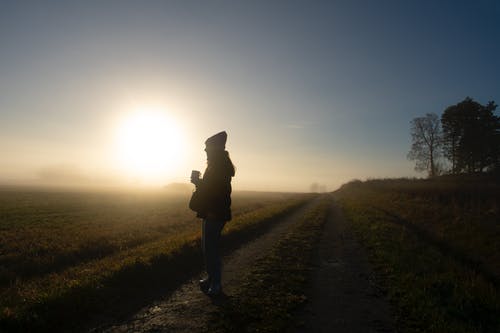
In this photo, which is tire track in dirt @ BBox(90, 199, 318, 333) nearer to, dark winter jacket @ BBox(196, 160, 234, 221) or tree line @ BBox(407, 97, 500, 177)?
dark winter jacket @ BBox(196, 160, 234, 221)

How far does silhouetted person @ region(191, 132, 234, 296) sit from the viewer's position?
7090mm

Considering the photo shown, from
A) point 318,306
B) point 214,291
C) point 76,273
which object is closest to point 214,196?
point 214,291

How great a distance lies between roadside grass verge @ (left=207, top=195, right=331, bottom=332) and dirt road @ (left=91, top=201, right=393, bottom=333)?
9.7 inches

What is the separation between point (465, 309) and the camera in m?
6.51

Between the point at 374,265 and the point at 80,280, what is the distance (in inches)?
351

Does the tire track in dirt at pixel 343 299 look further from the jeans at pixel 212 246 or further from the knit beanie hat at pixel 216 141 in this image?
the knit beanie hat at pixel 216 141

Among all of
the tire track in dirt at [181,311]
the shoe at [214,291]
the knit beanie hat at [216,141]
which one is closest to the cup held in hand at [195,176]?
the knit beanie hat at [216,141]

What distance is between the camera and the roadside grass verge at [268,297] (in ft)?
18.1

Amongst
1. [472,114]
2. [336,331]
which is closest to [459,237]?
[336,331]

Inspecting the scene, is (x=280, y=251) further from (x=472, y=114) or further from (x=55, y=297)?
(x=472, y=114)

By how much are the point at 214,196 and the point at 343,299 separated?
384 cm

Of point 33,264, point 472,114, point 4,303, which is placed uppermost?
point 472,114

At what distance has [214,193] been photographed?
23.3 ft

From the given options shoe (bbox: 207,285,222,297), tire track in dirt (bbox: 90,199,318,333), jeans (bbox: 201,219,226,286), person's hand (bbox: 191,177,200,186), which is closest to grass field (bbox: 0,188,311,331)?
tire track in dirt (bbox: 90,199,318,333)
